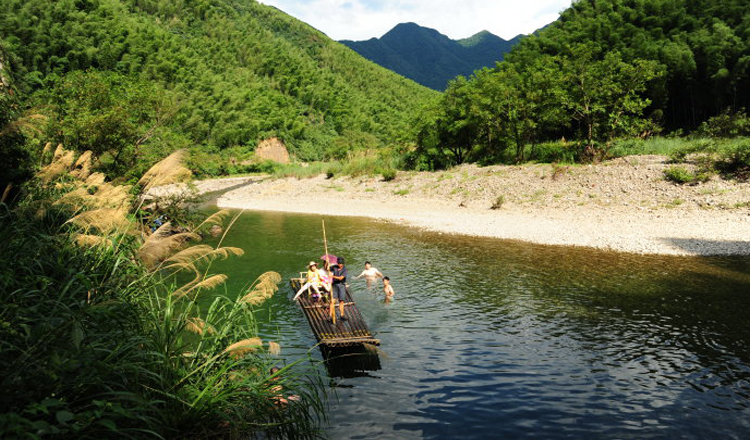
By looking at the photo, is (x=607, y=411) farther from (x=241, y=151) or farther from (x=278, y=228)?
(x=241, y=151)

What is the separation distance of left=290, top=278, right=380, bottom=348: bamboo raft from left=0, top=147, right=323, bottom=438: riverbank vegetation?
412 cm

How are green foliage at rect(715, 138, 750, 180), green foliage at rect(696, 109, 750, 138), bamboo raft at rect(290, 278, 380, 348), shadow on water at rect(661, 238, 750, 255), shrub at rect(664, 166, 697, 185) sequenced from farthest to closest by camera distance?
green foliage at rect(696, 109, 750, 138)
shrub at rect(664, 166, 697, 185)
green foliage at rect(715, 138, 750, 180)
shadow on water at rect(661, 238, 750, 255)
bamboo raft at rect(290, 278, 380, 348)

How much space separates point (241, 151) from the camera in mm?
87562

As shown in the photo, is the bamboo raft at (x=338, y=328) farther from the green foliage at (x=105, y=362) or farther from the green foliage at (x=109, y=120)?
the green foliage at (x=109, y=120)

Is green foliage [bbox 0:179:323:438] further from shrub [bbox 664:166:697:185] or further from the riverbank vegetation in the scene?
shrub [bbox 664:166:697:185]

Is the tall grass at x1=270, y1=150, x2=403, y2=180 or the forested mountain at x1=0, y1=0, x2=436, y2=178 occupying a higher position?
the forested mountain at x1=0, y1=0, x2=436, y2=178

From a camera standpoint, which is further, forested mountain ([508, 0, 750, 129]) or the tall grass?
the tall grass

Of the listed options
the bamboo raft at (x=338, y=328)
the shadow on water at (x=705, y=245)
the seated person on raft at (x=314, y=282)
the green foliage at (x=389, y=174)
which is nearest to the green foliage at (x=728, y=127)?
the shadow on water at (x=705, y=245)

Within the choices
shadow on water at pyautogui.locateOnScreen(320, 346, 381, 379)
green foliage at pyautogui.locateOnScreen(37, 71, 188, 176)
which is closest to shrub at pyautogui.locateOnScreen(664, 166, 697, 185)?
shadow on water at pyautogui.locateOnScreen(320, 346, 381, 379)

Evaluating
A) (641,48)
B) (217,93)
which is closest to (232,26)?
(217,93)

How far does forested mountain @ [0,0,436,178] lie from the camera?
2892 cm

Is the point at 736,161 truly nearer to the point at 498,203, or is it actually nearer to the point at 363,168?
the point at 498,203

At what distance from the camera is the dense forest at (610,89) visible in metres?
40.8

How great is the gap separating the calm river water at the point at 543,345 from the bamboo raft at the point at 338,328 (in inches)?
30.2
